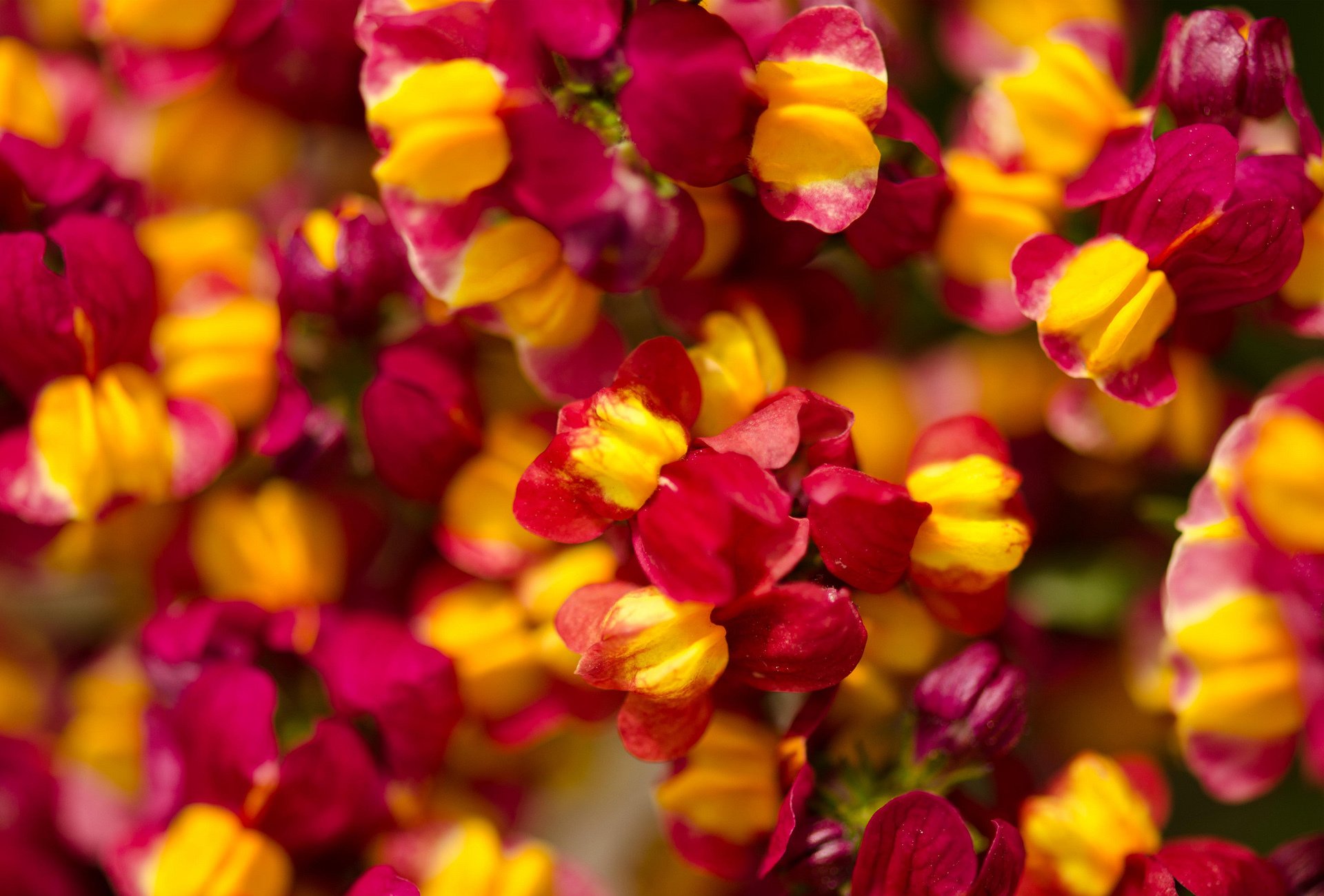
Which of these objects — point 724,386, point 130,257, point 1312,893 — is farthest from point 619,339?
point 1312,893

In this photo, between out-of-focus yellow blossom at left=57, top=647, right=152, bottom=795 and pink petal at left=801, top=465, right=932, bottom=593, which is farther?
out-of-focus yellow blossom at left=57, top=647, right=152, bottom=795

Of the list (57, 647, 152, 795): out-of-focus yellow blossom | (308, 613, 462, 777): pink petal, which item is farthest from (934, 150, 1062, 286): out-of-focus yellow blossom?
(57, 647, 152, 795): out-of-focus yellow blossom

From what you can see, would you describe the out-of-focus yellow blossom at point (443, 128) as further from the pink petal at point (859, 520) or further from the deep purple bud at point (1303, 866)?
the deep purple bud at point (1303, 866)

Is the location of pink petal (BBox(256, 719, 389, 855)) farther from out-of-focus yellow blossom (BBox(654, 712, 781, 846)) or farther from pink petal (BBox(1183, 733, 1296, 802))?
pink petal (BBox(1183, 733, 1296, 802))

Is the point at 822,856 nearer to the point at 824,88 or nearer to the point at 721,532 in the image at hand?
the point at 721,532

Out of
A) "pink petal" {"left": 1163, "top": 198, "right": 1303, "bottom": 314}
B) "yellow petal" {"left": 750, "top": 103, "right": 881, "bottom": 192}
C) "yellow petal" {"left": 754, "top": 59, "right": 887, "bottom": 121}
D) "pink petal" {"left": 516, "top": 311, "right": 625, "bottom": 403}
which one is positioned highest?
"yellow petal" {"left": 754, "top": 59, "right": 887, "bottom": 121}

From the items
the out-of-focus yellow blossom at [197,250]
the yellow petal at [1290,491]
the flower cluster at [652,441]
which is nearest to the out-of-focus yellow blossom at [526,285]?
the flower cluster at [652,441]

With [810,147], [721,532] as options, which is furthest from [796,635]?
[810,147]

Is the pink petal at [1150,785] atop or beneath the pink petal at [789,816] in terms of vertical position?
beneath

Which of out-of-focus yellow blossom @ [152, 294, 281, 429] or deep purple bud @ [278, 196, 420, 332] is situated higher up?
deep purple bud @ [278, 196, 420, 332]
